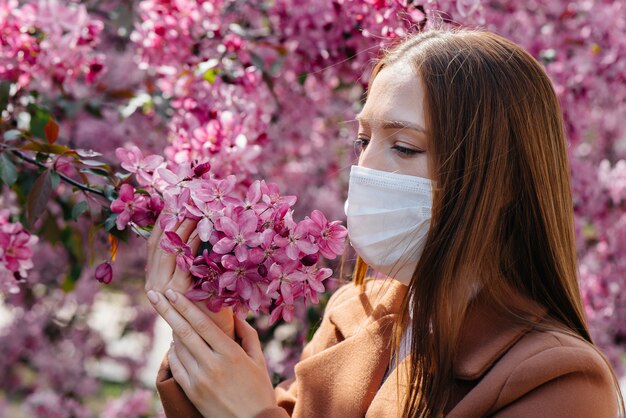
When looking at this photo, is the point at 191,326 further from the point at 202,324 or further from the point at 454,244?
the point at 454,244

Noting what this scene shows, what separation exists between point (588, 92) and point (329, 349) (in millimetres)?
1524

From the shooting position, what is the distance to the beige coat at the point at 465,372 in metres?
1.34

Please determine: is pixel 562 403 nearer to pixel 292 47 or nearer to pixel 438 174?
pixel 438 174

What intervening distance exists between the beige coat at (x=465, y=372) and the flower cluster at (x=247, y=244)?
27 cm

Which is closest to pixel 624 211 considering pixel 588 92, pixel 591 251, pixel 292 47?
pixel 591 251

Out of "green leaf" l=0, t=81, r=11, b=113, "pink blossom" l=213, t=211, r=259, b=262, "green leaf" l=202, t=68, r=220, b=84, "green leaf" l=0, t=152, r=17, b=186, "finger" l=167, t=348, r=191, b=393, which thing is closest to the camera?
"pink blossom" l=213, t=211, r=259, b=262

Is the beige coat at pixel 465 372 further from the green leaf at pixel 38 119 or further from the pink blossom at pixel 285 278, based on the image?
the green leaf at pixel 38 119

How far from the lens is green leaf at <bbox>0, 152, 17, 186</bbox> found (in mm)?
1785

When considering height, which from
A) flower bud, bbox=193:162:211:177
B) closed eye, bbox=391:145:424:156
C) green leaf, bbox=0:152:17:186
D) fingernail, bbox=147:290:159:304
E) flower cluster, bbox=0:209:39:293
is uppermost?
closed eye, bbox=391:145:424:156

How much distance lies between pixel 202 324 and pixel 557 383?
0.60m

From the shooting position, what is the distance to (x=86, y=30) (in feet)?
7.45

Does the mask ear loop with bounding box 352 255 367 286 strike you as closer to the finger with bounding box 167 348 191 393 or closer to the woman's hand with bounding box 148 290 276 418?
the woman's hand with bounding box 148 290 276 418

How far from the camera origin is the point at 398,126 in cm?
147

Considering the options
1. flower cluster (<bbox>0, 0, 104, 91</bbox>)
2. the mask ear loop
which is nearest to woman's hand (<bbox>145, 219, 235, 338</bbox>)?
the mask ear loop
